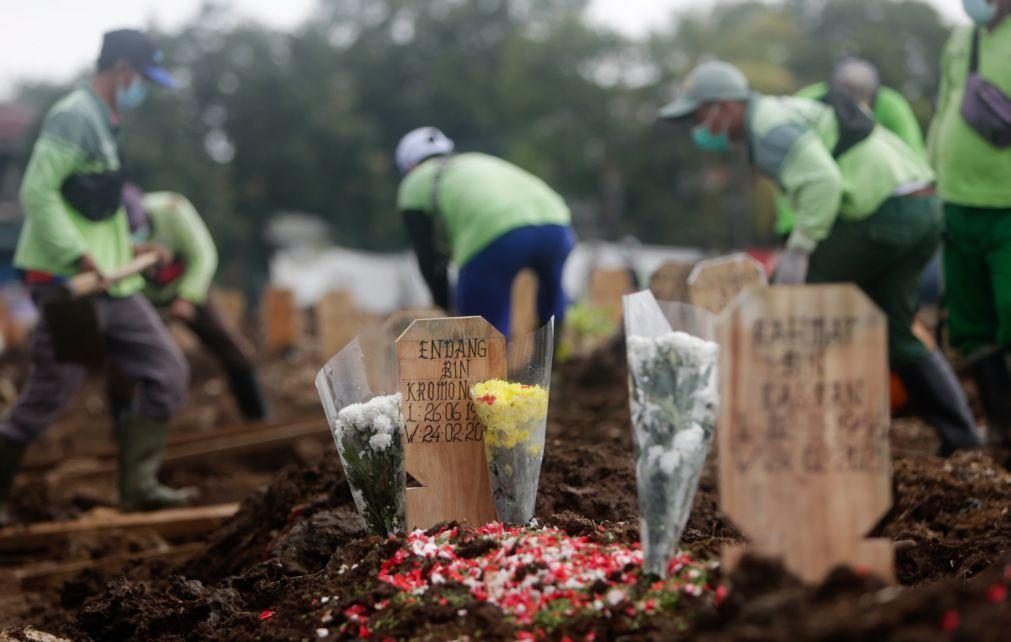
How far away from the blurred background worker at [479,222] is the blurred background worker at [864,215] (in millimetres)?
1400

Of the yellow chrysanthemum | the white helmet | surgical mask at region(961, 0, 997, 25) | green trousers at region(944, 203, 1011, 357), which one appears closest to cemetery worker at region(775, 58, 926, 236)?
green trousers at region(944, 203, 1011, 357)

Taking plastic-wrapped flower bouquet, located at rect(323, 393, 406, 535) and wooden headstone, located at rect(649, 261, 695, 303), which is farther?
wooden headstone, located at rect(649, 261, 695, 303)

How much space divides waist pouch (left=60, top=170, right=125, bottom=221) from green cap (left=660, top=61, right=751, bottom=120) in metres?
2.83

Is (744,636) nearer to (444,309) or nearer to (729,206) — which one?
(444,309)

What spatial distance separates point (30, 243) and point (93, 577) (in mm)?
1978

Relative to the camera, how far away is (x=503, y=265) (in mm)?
6516

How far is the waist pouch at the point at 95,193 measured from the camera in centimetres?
584

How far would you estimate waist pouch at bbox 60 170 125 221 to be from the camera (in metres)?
5.84

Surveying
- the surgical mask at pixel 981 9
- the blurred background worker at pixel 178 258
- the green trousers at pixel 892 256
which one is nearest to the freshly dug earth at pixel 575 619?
the green trousers at pixel 892 256

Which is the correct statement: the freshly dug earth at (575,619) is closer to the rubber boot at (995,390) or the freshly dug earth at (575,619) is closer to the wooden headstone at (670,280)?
the rubber boot at (995,390)

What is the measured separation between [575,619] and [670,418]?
19.3 inches

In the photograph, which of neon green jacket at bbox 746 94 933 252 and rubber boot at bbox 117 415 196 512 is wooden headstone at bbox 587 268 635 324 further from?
neon green jacket at bbox 746 94 933 252

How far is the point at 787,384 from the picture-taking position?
7.66ft

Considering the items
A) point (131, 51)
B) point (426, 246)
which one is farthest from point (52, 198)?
point (426, 246)
